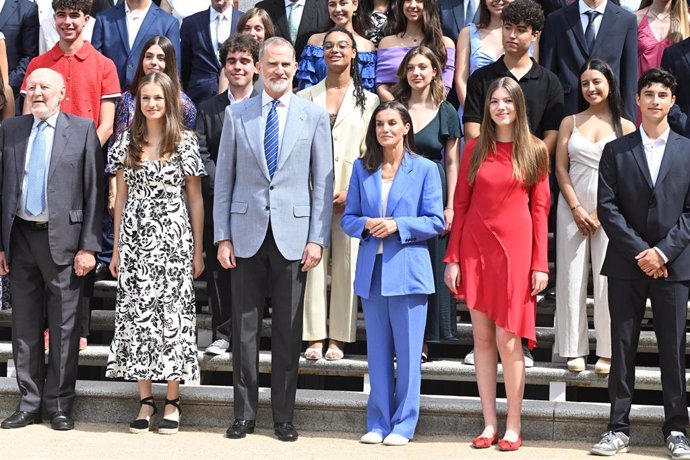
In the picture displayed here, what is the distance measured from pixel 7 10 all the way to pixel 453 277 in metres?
4.08

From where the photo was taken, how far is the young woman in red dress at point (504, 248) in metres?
6.23

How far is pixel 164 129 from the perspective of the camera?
6.61m

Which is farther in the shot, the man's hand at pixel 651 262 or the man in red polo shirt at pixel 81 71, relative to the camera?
the man in red polo shirt at pixel 81 71

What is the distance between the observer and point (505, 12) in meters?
7.13

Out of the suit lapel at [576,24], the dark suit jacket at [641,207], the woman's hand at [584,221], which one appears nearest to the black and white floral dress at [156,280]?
the woman's hand at [584,221]

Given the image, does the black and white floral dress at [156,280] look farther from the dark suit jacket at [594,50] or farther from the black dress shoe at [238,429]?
the dark suit jacket at [594,50]

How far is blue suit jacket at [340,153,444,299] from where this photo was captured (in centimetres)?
634

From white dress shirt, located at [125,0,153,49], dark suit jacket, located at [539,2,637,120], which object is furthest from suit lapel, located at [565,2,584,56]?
white dress shirt, located at [125,0,153,49]

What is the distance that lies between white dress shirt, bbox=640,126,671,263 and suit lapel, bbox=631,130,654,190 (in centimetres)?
2

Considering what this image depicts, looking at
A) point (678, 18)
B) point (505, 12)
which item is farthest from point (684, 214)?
point (678, 18)

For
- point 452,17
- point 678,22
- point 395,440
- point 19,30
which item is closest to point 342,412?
point 395,440

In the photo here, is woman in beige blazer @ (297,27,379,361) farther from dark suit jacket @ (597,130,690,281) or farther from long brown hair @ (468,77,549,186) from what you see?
dark suit jacket @ (597,130,690,281)

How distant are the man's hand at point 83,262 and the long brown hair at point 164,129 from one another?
58cm

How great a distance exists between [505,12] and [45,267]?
3091 millimetres
